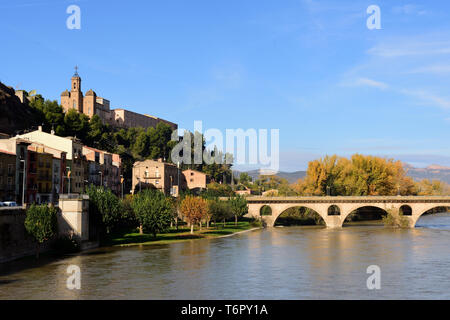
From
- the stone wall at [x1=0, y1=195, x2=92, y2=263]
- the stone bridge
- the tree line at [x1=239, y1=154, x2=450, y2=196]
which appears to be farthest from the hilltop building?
the stone wall at [x1=0, y1=195, x2=92, y2=263]

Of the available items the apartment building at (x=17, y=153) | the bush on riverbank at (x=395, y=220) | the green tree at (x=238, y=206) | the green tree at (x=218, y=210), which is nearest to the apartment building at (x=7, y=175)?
the apartment building at (x=17, y=153)

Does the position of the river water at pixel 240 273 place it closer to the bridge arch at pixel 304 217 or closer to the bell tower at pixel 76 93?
the bridge arch at pixel 304 217

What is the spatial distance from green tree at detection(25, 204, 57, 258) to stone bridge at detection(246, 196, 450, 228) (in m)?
69.9

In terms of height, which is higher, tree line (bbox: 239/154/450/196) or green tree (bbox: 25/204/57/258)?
tree line (bbox: 239/154/450/196)

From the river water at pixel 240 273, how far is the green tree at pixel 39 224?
2697 millimetres

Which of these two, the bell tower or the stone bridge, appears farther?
the bell tower

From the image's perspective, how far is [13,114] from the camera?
103188 millimetres

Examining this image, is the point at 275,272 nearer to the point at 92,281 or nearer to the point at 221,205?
the point at 92,281

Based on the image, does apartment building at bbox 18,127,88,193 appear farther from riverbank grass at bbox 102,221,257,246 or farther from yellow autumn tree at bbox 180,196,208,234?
yellow autumn tree at bbox 180,196,208,234

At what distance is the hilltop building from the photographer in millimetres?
141125

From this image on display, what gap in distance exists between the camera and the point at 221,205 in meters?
104

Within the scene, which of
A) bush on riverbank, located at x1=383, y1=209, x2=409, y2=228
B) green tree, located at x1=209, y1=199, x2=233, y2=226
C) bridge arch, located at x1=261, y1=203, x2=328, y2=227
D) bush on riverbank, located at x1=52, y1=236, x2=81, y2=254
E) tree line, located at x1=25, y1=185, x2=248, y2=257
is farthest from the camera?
bridge arch, located at x1=261, y1=203, x2=328, y2=227
